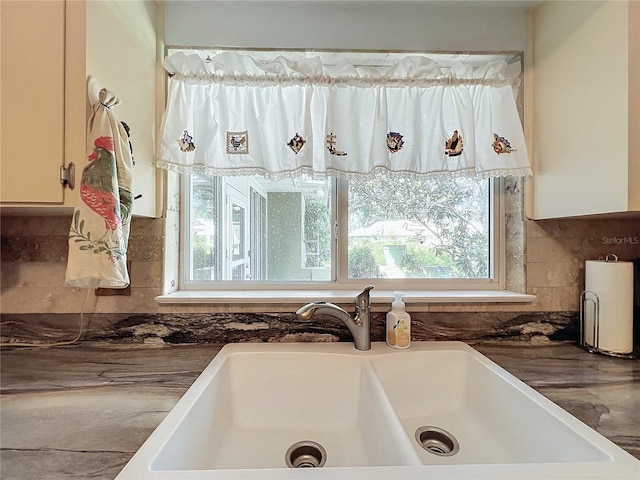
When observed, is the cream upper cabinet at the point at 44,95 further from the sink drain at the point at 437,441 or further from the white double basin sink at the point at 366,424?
the sink drain at the point at 437,441

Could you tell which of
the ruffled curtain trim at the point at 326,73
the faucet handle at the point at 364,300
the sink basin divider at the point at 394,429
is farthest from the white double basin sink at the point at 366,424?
the ruffled curtain trim at the point at 326,73

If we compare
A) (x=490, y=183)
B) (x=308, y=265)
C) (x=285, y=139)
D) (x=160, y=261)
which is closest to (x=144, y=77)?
(x=285, y=139)

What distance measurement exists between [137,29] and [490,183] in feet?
4.79

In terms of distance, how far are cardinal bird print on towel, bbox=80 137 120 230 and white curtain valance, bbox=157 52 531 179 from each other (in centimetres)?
35

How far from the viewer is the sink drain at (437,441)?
0.87 meters

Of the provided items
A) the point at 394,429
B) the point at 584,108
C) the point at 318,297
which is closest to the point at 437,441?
the point at 394,429

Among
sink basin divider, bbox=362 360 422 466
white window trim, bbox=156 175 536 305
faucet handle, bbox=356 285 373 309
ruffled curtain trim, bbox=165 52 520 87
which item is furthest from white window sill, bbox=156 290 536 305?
ruffled curtain trim, bbox=165 52 520 87

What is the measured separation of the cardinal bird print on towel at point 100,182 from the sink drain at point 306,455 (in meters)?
0.78

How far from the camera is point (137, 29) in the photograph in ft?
3.59

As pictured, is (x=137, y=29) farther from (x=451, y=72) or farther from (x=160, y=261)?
(x=451, y=72)

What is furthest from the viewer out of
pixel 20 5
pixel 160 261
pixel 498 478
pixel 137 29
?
pixel 160 261

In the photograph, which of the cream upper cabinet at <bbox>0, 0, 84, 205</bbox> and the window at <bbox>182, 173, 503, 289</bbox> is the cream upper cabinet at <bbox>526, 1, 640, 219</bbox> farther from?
the cream upper cabinet at <bbox>0, 0, 84, 205</bbox>

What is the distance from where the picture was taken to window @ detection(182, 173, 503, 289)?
1394 mm

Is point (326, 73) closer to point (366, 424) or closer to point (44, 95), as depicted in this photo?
point (44, 95)
